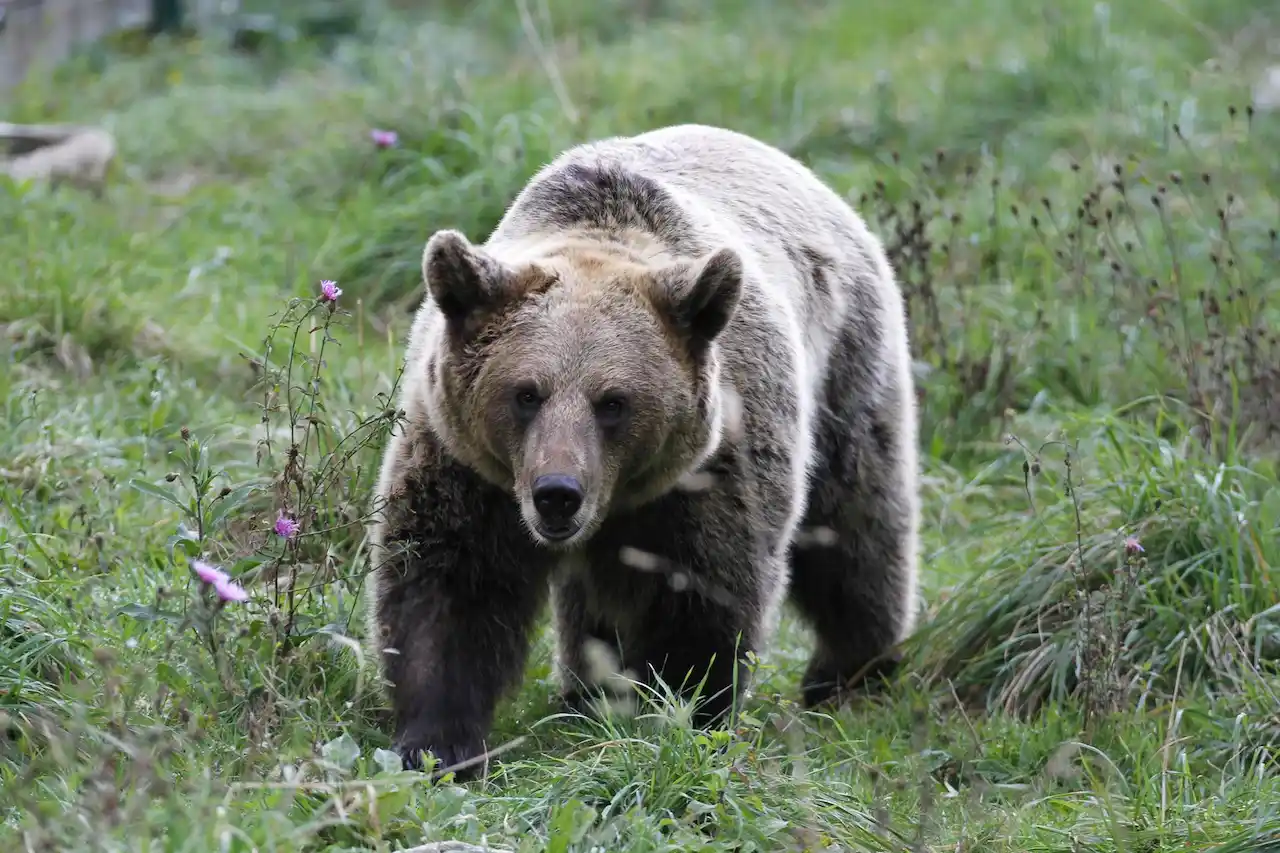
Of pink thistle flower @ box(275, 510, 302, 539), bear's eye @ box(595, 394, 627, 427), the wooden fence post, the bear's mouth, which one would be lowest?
the wooden fence post

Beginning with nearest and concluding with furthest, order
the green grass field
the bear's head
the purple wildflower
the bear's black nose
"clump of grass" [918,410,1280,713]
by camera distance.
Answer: the purple wildflower < the green grass field < the bear's black nose < the bear's head < "clump of grass" [918,410,1280,713]

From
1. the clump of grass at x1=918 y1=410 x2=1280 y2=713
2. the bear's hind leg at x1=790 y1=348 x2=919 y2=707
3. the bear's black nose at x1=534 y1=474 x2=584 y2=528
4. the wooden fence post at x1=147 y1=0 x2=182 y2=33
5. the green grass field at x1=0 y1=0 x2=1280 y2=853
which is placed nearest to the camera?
the green grass field at x1=0 y1=0 x2=1280 y2=853

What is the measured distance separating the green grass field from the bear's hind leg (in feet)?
0.64

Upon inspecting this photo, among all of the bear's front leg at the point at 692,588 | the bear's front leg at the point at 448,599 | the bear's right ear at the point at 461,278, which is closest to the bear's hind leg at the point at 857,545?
the bear's front leg at the point at 692,588

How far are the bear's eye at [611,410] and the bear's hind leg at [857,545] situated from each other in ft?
4.87

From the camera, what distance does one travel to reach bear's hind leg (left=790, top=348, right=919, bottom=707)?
5.95m

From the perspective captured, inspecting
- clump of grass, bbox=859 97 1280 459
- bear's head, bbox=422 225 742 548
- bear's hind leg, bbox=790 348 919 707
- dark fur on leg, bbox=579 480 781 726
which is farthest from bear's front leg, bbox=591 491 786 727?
clump of grass, bbox=859 97 1280 459

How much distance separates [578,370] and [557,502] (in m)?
0.38

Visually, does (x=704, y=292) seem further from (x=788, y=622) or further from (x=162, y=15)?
(x=162, y=15)

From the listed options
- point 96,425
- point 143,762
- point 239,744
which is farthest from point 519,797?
point 96,425

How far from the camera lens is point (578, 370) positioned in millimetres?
4477

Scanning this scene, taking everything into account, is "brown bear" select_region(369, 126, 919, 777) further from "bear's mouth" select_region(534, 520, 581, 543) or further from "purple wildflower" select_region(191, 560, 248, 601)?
"purple wildflower" select_region(191, 560, 248, 601)

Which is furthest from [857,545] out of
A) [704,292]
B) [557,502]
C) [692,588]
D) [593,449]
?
[557,502]

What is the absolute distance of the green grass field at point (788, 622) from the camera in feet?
13.2
